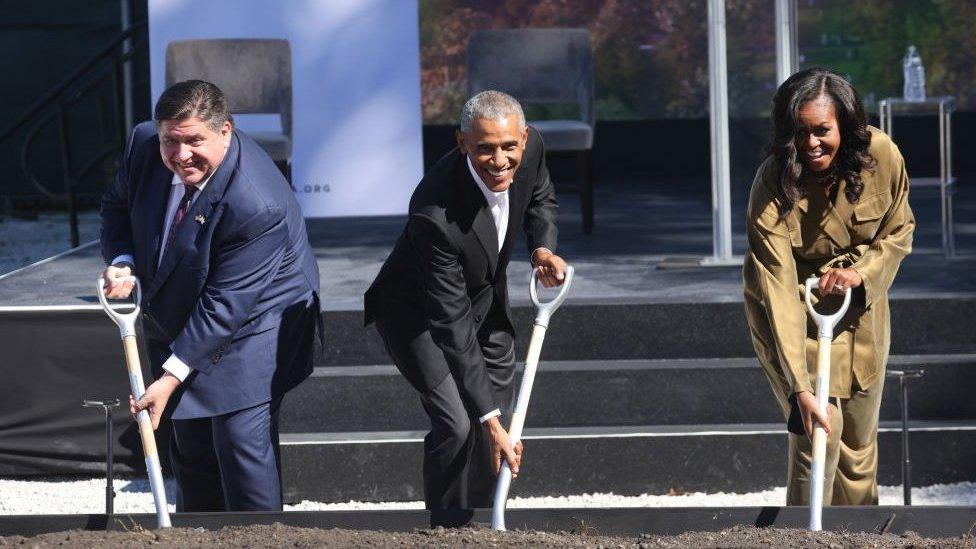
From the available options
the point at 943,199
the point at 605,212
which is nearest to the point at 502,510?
the point at 943,199

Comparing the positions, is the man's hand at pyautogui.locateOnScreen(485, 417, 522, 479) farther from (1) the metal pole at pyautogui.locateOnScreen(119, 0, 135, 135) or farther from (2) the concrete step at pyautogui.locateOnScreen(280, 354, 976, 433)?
(1) the metal pole at pyautogui.locateOnScreen(119, 0, 135, 135)

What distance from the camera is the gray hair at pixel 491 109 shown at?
10.3 feet

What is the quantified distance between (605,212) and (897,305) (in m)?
3.28

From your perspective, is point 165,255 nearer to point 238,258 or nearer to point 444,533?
point 238,258

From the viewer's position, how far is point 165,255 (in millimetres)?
3441

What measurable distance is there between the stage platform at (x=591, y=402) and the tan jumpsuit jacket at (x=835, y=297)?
4.23 feet

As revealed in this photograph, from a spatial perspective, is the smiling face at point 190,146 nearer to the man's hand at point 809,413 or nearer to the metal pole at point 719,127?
the man's hand at point 809,413

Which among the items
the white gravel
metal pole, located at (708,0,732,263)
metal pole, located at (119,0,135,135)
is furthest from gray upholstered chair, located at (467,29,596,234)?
the white gravel

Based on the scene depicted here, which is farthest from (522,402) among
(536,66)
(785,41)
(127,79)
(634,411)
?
(127,79)

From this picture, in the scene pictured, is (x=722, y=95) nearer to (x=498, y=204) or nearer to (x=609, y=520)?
(x=498, y=204)

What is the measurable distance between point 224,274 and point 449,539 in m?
0.88

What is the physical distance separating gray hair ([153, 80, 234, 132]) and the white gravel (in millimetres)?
1771

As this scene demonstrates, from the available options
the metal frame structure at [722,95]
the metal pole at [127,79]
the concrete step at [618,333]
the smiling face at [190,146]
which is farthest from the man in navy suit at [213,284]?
the metal pole at [127,79]

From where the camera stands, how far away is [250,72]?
6.05 metres
